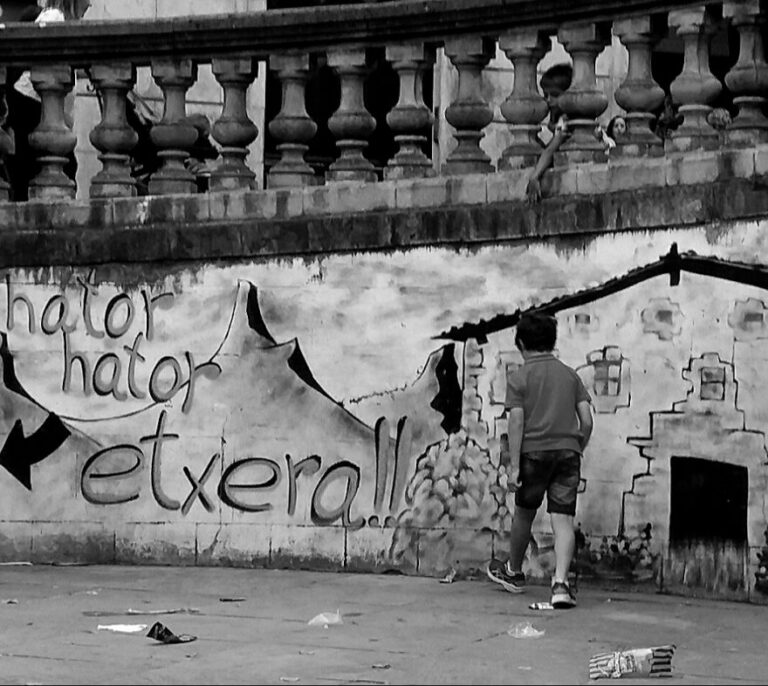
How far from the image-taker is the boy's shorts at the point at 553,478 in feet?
33.2

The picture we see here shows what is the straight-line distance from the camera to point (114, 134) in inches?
463

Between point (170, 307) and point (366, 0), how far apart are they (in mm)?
4248

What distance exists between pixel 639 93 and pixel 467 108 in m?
1.02

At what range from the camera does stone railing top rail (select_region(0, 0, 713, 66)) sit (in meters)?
10.8

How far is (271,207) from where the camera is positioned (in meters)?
11.5

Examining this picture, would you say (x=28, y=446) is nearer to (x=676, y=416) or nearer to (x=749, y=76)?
(x=676, y=416)

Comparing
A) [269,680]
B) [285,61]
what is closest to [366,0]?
[285,61]

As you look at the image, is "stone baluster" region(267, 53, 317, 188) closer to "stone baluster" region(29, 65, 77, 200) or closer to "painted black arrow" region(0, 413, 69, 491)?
"stone baluster" region(29, 65, 77, 200)

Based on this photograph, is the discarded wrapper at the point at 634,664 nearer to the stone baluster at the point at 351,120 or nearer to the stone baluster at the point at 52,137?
the stone baluster at the point at 351,120

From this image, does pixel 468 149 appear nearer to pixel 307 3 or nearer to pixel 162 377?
pixel 162 377

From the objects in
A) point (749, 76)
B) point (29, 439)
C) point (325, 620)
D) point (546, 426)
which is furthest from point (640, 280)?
point (29, 439)

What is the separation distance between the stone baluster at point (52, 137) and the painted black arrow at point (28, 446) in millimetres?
1334

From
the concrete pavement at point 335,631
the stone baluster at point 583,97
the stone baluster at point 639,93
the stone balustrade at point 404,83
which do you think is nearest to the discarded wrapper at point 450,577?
the concrete pavement at point 335,631

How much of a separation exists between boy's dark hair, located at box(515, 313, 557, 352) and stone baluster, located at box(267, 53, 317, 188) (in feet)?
6.42
